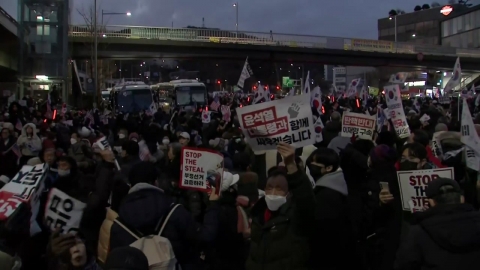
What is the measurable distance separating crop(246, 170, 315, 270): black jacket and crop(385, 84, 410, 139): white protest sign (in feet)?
Answer: 25.3

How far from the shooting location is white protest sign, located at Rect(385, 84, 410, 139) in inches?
506

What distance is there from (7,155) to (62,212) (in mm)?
6089

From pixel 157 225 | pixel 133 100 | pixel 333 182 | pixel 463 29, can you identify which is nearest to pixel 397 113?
pixel 333 182

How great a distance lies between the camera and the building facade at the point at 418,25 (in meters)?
107

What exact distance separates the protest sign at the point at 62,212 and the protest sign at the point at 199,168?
4.02ft

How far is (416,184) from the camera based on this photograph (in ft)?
20.4

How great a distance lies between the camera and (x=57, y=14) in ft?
157

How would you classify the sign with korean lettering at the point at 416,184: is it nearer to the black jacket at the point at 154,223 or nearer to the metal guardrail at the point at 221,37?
the black jacket at the point at 154,223

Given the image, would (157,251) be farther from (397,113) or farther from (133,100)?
(133,100)

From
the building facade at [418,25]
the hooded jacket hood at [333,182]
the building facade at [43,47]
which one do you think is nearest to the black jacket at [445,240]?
the hooded jacket hood at [333,182]

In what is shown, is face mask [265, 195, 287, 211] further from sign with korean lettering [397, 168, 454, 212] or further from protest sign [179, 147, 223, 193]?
sign with korean lettering [397, 168, 454, 212]

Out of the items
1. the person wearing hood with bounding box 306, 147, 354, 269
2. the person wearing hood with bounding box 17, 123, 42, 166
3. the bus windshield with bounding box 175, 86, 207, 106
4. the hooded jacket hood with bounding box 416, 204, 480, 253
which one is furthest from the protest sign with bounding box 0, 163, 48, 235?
the bus windshield with bounding box 175, 86, 207, 106

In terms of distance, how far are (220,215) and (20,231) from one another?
1.64 m

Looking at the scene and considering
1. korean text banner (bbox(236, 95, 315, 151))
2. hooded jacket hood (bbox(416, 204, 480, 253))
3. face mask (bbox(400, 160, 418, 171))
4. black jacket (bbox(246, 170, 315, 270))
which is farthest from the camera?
face mask (bbox(400, 160, 418, 171))
